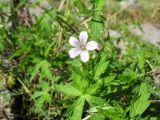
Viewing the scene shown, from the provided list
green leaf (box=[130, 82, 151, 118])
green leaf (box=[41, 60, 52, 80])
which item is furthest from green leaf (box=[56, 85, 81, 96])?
green leaf (box=[41, 60, 52, 80])

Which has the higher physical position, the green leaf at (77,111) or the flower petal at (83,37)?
the flower petal at (83,37)

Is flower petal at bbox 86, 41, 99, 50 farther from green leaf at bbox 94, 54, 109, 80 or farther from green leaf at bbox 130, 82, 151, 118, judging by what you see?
green leaf at bbox 130, 82, 151, 118

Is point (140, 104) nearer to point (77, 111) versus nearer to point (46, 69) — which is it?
Answer: point (77, 111)

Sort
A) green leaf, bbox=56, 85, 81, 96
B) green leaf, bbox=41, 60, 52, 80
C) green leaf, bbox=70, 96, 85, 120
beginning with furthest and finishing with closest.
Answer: green leaf, bbox=41, 60, 52, 80, green leaf, bbox=56, 85, 81, 96, green leaf, bbox=70, 96, 85, 120

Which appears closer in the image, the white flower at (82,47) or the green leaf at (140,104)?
the green leaf at (140,104)

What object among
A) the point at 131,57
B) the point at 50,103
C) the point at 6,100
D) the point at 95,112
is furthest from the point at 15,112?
the point at 95,112

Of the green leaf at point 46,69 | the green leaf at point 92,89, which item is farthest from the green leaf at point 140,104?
the green leaf at point 46,69

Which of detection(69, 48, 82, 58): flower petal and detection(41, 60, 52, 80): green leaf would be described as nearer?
detection(69, 48, 82, 58): flower petal

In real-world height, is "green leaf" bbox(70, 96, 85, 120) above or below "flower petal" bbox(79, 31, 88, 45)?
below

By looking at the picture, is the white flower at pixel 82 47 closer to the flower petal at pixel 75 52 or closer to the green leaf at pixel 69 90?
the flower petal at pixel 75 52

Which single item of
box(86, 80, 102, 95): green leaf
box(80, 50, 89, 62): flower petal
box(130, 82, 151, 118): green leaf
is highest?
box(80, 50, 89, 62): flower petal

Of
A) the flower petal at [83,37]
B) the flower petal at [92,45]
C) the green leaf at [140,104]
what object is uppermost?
the flower petal at [83,37]
